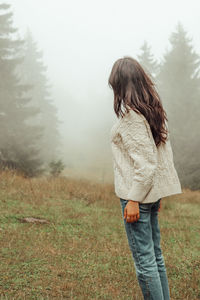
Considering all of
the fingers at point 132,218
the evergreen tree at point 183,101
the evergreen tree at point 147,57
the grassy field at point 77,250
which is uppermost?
the evergreen tree at point 147,57

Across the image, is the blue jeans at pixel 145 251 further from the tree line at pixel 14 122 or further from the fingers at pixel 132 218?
the tree line at pixel 14 122

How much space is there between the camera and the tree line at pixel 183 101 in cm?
1880

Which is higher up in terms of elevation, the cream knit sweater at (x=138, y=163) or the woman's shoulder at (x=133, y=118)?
the woman's shoulder at (x=133, y=118)

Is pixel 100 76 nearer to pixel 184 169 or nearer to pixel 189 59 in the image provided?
pixel 189 59

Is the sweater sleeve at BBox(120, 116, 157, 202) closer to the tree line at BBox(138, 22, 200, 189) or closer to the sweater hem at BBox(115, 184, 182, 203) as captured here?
the sweater hem at BBox(115, 184, 182, 203)

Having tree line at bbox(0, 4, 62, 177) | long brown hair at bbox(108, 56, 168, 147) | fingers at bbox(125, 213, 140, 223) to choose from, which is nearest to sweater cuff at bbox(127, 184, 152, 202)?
fingers at bbox(125, 213, 140, 223)

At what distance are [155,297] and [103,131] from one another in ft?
145

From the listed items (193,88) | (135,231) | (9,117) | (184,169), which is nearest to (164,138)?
(135,231)

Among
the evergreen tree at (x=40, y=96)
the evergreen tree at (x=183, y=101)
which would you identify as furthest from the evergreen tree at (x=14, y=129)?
the evergreen tree at (x=40, y=96)

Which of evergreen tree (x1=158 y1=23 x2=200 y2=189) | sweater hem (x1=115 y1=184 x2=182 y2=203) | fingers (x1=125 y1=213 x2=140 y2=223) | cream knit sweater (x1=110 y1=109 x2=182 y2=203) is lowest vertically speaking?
fingers (x1=125 y1=213 x2=140 y2=223)

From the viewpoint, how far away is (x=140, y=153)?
209cm

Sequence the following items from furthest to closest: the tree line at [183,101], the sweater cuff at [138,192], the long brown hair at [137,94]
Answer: the tree line at [183,101] < the long brown hair at [137,94] < the sweater cuff at [138,192]

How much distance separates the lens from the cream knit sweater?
2.06 meters

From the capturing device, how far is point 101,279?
3.58 metres
